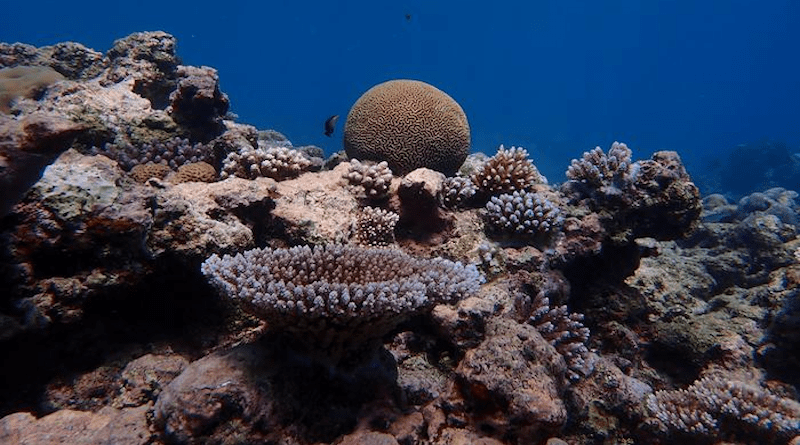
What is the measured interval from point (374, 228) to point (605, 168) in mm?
3332

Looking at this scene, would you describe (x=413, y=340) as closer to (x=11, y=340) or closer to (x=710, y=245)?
(x=11, y=340)

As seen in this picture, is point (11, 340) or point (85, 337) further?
point (85, 337)

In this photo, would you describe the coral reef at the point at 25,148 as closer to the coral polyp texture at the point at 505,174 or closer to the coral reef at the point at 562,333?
the coral reef at the point at 562,333

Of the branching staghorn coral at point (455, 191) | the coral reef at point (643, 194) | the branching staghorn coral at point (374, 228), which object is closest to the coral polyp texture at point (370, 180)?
the branching staghorn coral at point (374, 228)

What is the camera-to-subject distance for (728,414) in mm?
4250

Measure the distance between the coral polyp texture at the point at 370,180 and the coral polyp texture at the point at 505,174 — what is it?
1.33 meters

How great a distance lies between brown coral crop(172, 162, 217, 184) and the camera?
5.43 meters

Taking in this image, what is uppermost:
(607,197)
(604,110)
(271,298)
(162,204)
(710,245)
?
(604,110)

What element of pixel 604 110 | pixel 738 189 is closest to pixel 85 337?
pixel 738 189

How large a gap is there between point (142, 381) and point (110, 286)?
73 centimetres

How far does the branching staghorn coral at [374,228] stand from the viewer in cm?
465

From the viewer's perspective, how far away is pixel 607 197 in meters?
5.54

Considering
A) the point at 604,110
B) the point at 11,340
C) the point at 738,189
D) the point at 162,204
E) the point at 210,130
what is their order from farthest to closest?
the point at 604,110 < the point at 738,189 < the point at 210,130 < the point at 162,204 < the point at 11,340

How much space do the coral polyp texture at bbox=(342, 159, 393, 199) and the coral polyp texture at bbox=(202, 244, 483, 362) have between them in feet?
5.98
